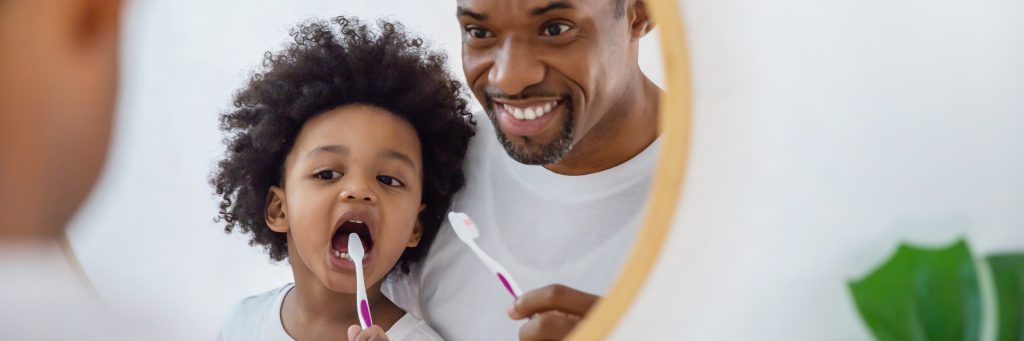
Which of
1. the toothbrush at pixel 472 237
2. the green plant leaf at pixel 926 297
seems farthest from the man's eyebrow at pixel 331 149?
the green plant leaf at pixel 926 297

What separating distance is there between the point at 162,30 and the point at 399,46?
210 millimetres

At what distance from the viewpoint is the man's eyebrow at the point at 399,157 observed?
0.80m

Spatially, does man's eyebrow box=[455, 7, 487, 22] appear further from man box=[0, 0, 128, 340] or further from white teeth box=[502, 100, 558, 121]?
man box=[0, 0, 128, 340]

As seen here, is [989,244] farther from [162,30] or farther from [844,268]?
[162,30]

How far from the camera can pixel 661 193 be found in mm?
754

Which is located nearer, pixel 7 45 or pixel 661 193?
pixel 661 193

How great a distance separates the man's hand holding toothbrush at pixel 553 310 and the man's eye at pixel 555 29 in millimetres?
197

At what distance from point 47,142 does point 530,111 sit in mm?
438

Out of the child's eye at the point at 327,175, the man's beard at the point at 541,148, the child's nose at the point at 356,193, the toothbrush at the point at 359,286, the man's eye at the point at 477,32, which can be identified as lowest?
the toothbrush at the point at 359,286

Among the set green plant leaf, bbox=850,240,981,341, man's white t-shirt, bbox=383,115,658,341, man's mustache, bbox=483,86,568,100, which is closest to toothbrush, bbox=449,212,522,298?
man's white t-shirt, bbox=383,115,658,341

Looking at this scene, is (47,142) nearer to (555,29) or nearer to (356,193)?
(356,193)

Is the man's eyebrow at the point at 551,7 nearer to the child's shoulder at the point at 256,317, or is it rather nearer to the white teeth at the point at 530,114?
the white teeth at the point at 530,114

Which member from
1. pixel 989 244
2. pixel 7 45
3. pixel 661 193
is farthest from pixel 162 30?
pixel 989 244

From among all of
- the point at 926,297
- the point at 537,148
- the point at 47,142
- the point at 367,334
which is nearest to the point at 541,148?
the point at 537,148
